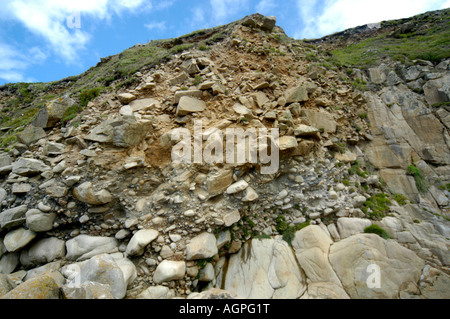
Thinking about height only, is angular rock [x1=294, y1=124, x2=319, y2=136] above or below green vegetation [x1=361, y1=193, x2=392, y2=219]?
above

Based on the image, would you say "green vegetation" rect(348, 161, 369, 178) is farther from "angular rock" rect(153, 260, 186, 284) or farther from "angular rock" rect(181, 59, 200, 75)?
"angular rock" rect(181, 59, 200, 75)

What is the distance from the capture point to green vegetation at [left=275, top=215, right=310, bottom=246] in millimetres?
6000

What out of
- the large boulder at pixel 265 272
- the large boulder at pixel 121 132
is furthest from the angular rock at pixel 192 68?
the large boulder at pixel 265 272

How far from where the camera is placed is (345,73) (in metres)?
11.7

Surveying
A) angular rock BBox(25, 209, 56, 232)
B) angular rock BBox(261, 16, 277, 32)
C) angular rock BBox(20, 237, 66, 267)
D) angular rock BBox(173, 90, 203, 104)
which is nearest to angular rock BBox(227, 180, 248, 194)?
angular rock BBox(173, 90, 203, 104)

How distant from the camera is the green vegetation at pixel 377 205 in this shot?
22.0 feet

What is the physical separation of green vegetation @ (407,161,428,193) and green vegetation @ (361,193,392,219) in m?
1.81

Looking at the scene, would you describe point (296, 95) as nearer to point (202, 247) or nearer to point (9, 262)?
point (202, 247)

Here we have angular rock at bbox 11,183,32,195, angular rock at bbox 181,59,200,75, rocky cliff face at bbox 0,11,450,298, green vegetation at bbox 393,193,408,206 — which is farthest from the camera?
angular rock at bbox 181,59,200,75

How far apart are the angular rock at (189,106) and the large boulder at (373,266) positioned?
673cm

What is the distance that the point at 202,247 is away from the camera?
506 centimetres

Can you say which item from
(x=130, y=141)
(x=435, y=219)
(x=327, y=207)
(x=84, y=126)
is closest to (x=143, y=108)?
(x=130, y=141)

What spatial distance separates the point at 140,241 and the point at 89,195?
79.7 inches

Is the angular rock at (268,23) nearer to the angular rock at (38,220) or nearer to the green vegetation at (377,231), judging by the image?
the green vegetation at (377,231)
